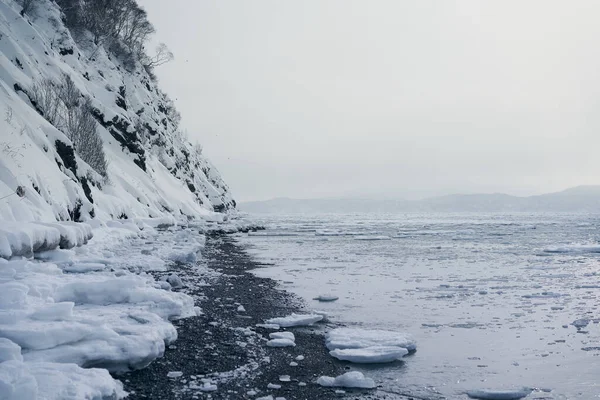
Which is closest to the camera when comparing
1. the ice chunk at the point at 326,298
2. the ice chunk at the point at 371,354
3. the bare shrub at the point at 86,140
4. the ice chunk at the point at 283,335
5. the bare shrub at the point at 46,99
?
the ice chunk at the point at 371,354

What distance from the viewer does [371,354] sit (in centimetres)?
557

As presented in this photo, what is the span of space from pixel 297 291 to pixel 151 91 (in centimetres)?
4521

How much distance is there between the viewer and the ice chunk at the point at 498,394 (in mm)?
4527

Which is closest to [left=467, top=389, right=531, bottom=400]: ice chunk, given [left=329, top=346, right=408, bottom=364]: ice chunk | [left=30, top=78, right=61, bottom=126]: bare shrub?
[left=329, top=346, right=408, bottom=364]: ice chunk

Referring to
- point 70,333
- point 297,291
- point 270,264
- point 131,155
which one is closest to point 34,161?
point 270,264

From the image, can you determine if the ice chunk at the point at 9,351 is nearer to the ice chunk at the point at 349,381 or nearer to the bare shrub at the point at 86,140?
the ice chunk at the point at 349,381

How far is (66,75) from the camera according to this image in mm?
26172

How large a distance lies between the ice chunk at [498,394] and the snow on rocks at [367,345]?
1.20 metres

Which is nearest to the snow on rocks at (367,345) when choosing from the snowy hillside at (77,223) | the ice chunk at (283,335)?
the ice chunk at (283,335)

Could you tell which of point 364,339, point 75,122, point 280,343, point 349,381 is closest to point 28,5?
point 75,122

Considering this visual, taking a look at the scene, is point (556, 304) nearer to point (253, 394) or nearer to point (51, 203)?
point (253, 394)

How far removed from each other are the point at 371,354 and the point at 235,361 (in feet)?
5.35

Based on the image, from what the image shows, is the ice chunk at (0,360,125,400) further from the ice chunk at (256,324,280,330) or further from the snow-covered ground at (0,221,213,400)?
the ice chunk at (256,324,280,330)

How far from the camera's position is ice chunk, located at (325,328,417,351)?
19.6ft
